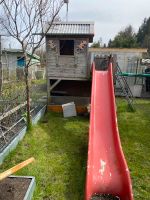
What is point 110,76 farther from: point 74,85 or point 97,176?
point 97,176

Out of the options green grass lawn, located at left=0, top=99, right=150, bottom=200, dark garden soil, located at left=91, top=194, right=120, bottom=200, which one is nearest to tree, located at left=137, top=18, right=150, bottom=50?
green grass lawn, located at left=0, top=99, right=150, bottom=200

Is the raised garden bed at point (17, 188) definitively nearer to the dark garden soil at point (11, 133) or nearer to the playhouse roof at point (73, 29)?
the dark garden soil at point (11, 133)

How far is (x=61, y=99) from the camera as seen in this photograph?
12836 millimetres

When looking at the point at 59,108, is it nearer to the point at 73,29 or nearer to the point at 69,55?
the point at 69,55

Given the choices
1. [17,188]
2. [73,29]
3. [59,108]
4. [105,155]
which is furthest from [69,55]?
[17,188]

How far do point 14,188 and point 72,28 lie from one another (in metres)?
8.63

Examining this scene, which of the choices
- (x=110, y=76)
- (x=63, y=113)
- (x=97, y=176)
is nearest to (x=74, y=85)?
(x=63, y=113)

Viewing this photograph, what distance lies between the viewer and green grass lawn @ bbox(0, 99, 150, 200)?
5516mm

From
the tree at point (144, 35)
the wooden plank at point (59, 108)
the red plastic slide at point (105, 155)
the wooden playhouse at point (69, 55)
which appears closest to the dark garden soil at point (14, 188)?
the red plastic slide at point (105, 155)

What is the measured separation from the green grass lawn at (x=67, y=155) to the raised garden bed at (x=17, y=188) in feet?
0.88

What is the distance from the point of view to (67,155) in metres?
7.16

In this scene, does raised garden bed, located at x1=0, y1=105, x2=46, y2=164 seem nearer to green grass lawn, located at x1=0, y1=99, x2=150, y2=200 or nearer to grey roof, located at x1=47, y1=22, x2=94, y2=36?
green grass lawn, located at x1=0, y1=99, x2=150, y2=200

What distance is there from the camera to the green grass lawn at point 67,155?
5.52 meters

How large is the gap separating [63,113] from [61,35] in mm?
3444
